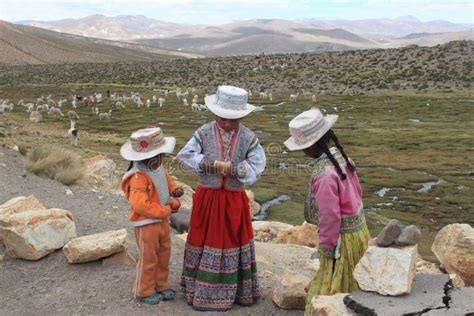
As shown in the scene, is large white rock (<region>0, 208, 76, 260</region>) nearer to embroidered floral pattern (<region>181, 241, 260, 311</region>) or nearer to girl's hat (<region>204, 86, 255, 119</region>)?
embroidered floral pattern (<region>181, 241, 260, 311</region>)

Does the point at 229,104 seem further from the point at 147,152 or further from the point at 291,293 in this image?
the point at 291,293

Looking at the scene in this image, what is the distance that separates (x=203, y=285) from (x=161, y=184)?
111cm

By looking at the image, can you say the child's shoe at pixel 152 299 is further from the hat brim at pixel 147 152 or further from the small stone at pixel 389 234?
the small stone at pixel 389 234

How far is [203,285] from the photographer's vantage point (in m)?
5.60

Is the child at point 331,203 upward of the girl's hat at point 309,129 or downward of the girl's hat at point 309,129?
downward

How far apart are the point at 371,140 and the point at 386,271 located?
84.2ft

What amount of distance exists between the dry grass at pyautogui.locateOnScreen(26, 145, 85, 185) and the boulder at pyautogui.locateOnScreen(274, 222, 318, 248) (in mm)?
4730

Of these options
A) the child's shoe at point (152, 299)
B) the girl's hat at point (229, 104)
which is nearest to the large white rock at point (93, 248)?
the child's shoe at point (152, 299)

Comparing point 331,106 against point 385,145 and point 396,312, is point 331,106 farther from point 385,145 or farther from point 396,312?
point 396,312

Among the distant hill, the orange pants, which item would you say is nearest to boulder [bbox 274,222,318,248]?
the orange pants

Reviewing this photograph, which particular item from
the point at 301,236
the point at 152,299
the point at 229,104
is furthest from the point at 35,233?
the point at 301,236

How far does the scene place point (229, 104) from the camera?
5.30 meters

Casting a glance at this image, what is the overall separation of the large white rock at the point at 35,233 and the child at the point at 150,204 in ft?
6.26

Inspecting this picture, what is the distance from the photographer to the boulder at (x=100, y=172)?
13434mm
